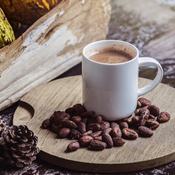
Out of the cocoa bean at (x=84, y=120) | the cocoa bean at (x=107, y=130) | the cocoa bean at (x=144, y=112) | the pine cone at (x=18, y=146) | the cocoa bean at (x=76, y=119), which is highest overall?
the pine cone at (x=18, y=146)

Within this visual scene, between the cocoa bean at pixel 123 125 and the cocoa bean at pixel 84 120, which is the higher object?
the cocoa bean at pixel 84 120

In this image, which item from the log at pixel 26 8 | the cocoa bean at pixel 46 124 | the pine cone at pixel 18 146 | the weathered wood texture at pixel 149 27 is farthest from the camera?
the weathered wood texture at pixel 149 27

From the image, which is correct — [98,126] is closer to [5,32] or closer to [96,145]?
[96,145]

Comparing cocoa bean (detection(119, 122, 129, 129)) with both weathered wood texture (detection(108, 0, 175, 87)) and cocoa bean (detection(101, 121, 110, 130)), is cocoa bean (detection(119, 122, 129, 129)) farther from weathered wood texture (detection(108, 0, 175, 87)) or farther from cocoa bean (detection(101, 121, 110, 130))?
weathered wood texture (detection(108, 0, 175, 87))

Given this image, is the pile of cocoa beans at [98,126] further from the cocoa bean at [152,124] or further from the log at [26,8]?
the log at [26,8]

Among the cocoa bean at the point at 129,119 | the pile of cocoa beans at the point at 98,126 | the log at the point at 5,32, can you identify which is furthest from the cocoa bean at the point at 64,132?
the log at the point at 5,32

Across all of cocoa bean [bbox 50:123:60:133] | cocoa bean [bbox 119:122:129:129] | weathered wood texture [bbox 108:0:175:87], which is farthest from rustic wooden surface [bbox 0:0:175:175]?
cocoa bean [bbox 119:122:129:129]

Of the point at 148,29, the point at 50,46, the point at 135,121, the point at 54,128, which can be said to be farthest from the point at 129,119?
the point at 148,29
